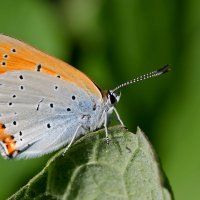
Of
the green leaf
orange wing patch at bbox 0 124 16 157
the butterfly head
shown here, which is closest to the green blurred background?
the butterfly head

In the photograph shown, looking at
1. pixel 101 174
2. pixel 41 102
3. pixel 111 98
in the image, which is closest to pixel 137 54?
pixel 111 98

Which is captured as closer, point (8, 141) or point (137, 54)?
point (8, 141)

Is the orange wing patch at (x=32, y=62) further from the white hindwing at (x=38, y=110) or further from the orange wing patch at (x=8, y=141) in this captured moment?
the orange wing patch at (x=8, y=141)

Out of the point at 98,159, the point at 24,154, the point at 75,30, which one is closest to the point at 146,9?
the point at 75,30

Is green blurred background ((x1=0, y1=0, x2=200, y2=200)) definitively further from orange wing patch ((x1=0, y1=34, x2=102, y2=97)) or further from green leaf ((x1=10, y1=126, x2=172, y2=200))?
green leaf ((x1=10, y1=126, x2=172, y2=200))

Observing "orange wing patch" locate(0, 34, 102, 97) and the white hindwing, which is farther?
the white hindwing

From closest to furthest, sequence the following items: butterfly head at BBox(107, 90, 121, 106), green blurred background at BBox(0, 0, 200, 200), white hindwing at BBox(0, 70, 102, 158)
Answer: white hindwing at BBox(0, 70, 102, 158), butterfly head at BBox(107, 90, 121, 106), green blurred background at BBox(0, 0, 200, 200)

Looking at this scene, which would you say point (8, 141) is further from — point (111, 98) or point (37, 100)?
point (111, 98)

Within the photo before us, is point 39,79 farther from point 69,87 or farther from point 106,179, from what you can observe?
point 106,179

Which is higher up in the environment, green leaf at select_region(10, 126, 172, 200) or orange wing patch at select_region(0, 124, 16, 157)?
green leaf at select_region(10, 126, 172, 200)
